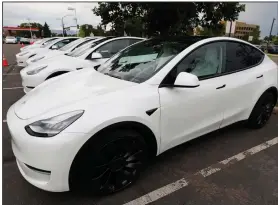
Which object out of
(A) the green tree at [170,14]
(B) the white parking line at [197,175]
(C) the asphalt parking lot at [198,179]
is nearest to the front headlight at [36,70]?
(C) the asphalt parking lot at [198,179]

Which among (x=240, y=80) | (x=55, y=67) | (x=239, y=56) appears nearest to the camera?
(x=240, y=80)

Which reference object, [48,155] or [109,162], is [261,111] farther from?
[48,155]

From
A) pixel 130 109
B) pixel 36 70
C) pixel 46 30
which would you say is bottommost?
pixel 36 70

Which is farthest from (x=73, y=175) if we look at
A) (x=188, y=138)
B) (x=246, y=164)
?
(x=246, y=164)

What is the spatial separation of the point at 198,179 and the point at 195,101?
2.84 ft

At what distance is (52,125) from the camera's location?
1927 mm

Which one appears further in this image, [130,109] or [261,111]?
[261,111]

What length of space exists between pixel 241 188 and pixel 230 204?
0.31 meters

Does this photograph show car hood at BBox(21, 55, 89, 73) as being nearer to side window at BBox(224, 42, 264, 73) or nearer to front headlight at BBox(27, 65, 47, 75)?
front headlight at BBox(27, 65, 47, 75)

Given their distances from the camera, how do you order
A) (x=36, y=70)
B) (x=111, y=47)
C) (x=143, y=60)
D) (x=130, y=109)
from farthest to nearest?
(x=111, y=47)
(x=36, y=70)
(x=143, y=60)
(x=130, y=109)

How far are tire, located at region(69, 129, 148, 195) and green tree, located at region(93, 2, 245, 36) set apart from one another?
28.8 feet

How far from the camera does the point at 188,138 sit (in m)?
2.76

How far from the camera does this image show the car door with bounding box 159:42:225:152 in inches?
96.2

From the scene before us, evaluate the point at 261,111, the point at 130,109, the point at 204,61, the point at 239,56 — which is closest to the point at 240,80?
the point at 239,56
